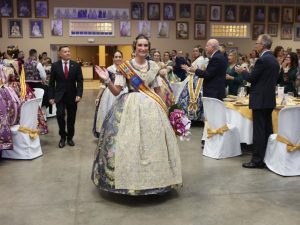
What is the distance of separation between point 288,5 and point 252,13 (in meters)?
1.60

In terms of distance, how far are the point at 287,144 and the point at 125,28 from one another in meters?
11.5

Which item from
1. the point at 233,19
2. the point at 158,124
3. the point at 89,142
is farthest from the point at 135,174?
the point at 233,19

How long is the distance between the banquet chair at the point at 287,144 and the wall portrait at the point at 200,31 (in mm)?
11566

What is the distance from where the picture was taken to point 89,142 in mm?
6156

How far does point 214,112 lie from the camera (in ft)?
16.7

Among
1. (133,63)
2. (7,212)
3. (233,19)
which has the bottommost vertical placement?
(7,212)

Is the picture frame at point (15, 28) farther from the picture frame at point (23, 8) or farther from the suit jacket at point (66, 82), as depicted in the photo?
the suit jacket at point (66, 82)

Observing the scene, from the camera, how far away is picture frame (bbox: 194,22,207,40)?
51.1ft

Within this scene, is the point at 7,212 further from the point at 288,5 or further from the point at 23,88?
the point at 288,5

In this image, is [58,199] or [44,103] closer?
[58,199]

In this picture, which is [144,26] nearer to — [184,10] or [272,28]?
[184,10]

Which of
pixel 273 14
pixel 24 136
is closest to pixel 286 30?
pixel 273 14

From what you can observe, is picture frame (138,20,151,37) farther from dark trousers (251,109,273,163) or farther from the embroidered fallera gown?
the embroidered fallera gown

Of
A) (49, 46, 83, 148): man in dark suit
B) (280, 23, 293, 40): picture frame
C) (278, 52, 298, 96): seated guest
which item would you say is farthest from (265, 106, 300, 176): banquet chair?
(280, 23, 293, 40): picture frame
